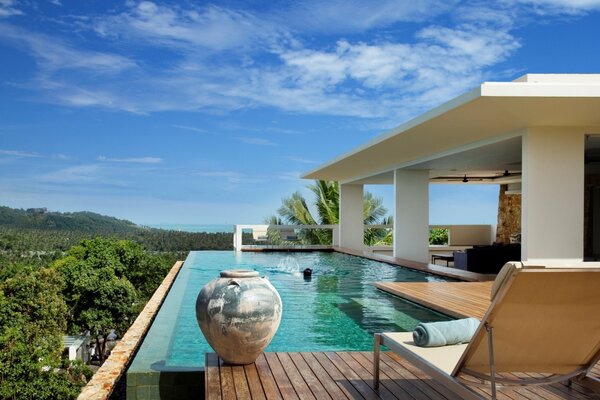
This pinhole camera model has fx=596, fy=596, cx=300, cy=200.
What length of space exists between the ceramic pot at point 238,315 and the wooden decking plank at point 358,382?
564 mm

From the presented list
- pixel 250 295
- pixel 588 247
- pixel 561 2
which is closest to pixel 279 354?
pixel 250 295

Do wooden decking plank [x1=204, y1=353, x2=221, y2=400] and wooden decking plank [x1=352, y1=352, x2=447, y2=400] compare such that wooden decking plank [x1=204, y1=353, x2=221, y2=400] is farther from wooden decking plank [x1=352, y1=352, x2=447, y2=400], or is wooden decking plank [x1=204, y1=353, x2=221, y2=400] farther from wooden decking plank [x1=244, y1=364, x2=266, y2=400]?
wooden decking plank [x1=352, y1=352, x2=447, y2=400]

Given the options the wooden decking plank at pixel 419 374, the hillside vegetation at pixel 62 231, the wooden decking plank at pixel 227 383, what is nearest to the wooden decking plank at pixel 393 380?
the wooden decking plank at pixel 419 374

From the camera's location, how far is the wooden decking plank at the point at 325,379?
3.49 metres

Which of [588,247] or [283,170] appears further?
[283,170]

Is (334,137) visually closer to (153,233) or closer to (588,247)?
(153,233)

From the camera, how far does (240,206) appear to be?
103 ft

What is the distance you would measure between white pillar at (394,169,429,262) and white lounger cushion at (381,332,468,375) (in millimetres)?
11071

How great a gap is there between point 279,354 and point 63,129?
38575 mm

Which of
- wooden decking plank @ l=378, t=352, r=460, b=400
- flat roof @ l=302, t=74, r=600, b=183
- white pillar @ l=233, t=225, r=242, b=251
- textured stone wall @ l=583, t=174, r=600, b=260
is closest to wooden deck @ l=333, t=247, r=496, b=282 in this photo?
flat roof @ l=302, t=74, r=600, b=183

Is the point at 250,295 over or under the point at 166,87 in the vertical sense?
under

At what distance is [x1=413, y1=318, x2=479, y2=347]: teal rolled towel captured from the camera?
3518 mm

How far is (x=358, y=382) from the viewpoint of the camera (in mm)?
3746

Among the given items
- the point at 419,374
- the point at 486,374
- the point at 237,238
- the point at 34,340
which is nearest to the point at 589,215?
the point at 237,238
